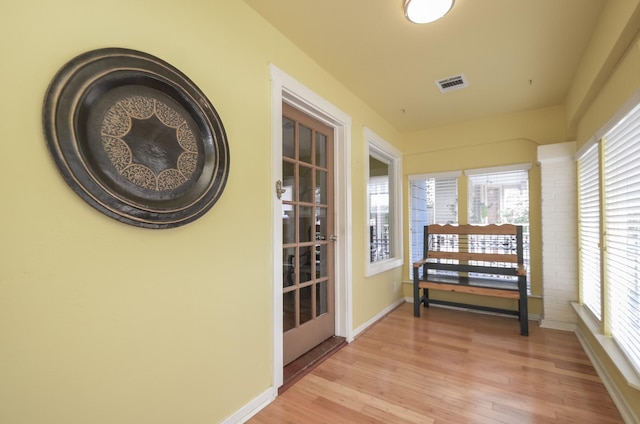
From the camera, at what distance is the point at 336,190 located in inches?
111

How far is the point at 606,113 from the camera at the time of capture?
204 centimetres

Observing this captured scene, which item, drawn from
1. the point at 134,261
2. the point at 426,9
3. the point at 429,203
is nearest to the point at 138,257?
the point at 134,261

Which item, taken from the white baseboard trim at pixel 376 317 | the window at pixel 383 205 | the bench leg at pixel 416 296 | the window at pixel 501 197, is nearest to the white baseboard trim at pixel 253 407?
→ the white baseboard trim at pixel 376 317

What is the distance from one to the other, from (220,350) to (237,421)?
45 cm

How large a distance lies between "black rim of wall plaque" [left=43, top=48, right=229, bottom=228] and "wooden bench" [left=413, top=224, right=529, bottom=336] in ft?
9.36

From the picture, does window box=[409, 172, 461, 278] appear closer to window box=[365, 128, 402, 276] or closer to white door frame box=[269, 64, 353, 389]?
window box=[365, 128, 402, 276]

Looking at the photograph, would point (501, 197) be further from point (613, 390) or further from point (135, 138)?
point (135, 138)

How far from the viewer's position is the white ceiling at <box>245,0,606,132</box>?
5.98 ft

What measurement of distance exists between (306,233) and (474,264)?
8.24ft

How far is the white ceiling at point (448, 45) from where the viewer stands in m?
1.82

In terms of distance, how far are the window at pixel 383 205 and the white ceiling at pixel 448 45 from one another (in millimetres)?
703

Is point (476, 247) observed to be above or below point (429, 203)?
below

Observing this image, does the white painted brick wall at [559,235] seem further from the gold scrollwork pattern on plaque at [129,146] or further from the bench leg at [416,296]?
the gold scrollwork pattern on plaque at [129,146]

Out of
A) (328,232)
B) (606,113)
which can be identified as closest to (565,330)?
(606,113)
